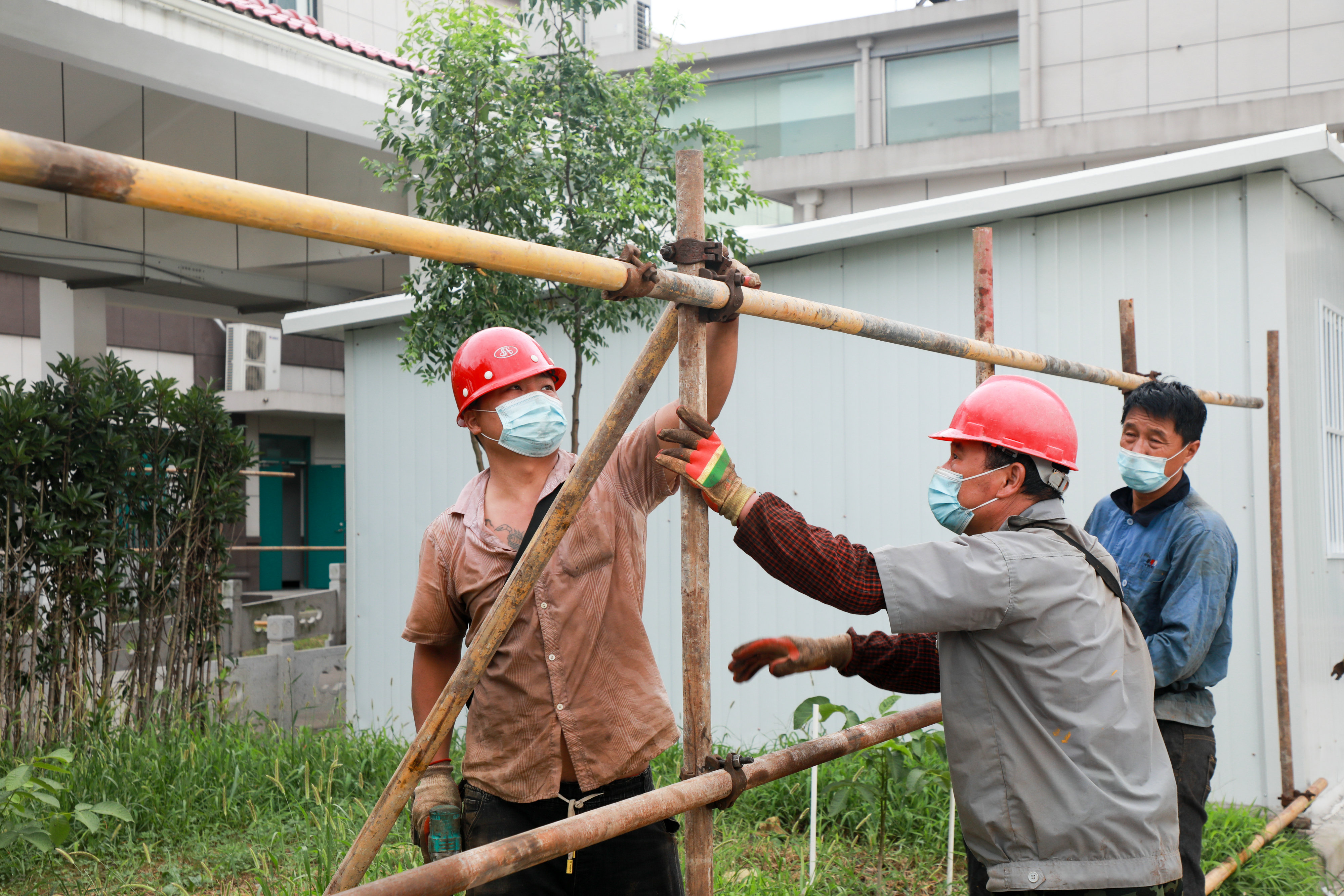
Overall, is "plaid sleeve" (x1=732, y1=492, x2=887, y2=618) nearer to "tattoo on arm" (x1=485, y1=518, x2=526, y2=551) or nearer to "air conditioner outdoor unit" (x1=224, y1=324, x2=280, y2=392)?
"tattoo on arm" (x1=485, y1=518, x2=526, y2=551)

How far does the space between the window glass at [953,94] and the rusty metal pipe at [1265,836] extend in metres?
15.2

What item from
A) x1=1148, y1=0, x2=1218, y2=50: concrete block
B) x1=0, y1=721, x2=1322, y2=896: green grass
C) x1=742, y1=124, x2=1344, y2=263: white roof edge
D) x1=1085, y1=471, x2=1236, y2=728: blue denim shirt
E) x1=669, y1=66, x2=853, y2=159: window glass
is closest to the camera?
x1=1085, y1=471, x2=1236, y2=728: blue denim shirt

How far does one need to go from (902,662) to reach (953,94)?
1917cm

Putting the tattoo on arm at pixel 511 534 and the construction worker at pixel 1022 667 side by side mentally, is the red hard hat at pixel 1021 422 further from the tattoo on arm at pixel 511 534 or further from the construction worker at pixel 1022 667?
the tattoo on arm at pixel 511 534

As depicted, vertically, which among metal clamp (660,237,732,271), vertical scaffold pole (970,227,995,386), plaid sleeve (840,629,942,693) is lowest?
plaid sleeve (840,629,942,693)

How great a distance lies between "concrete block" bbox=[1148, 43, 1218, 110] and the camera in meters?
17.1

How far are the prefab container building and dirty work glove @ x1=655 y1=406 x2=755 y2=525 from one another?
14.2 feet

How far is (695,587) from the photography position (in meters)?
2.35

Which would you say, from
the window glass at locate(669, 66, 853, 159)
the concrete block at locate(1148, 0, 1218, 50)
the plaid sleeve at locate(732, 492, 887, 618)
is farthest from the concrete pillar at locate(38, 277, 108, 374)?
the concrete block at locate(1148, 0, 1218, 50)

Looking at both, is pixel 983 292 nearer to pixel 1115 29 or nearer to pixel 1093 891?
pixel 1093 891

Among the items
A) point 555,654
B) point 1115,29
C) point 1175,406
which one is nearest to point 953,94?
point 1115,29

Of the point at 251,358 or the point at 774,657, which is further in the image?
the point at 251,358

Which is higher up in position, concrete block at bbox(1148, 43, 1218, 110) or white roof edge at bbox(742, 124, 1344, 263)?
concrete block at bbox(1148, 43, 1218, 110)

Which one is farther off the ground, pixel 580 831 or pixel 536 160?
pixel 536 160
